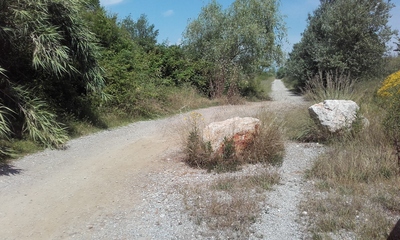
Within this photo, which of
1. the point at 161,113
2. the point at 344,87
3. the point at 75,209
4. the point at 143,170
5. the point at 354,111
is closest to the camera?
the point at 75,209

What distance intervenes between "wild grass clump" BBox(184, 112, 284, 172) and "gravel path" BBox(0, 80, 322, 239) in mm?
239

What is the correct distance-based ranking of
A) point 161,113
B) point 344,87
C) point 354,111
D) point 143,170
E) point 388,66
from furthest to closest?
point 388,66, point 161,113, point 344,87, point 354,111, point 143,170

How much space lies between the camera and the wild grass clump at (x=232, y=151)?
6.76 meters

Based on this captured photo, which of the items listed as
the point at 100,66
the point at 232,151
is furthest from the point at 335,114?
the point at 100,66

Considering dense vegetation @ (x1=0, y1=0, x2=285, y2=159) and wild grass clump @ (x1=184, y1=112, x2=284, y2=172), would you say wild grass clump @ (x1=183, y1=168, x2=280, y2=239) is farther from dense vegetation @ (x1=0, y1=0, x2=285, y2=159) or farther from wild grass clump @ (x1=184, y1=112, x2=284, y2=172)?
dense vegetation @ (x1=0, y1=0, x2=285, y2=159)

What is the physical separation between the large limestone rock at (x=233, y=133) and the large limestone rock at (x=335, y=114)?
2.01m

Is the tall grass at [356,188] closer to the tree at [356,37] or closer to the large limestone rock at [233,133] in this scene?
the large limestone rock at [233,133]

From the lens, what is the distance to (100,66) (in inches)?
403

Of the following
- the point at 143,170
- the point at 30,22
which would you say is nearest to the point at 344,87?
the point at 143,170

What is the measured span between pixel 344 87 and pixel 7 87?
8450 millimetres

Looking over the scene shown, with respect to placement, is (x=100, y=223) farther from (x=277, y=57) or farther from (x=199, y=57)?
(x=277, y=57)

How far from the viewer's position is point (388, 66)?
20859 millimetres

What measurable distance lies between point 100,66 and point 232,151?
5.23 metres

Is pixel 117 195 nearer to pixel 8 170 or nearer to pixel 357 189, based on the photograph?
pixel 8 170
